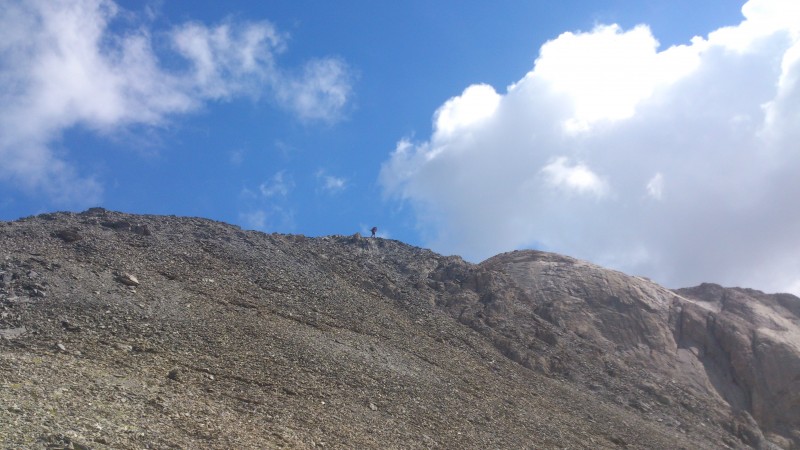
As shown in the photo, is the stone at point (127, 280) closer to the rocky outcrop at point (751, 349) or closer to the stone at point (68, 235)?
the stone at point (68, 235)

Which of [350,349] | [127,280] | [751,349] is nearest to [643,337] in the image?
[751,349]

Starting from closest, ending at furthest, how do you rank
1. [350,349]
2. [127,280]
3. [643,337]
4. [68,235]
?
[127,280] → [350,349] → [68,235] → [643,337]

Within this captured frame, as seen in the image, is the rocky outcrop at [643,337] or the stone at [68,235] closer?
the stone at [68,235]

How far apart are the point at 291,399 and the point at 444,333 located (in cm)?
1215

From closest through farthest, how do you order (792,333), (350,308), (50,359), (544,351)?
1. (50,359)
2. (350,308)
3. (544,351)
4. (792,333)

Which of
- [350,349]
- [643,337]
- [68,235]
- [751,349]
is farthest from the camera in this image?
[751,349]

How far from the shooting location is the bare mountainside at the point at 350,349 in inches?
781

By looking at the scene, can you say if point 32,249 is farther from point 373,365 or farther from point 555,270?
point 555,270

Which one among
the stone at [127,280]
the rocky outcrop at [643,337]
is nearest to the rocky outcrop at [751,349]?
the rocky outcrop at [643,337]

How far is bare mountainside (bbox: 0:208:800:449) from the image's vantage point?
19.8 metres

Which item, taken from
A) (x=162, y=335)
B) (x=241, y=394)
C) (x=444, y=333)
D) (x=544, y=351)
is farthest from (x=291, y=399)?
(x=544, y=351)

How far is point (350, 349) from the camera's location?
28.0 meters

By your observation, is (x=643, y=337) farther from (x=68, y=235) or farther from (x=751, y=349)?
(x=68, y=235)

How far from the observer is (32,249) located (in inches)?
1113
